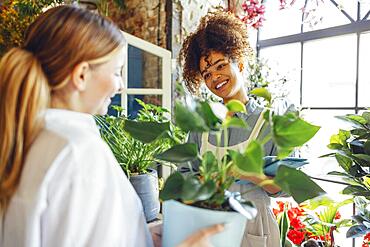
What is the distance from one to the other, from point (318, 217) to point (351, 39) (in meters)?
1.09

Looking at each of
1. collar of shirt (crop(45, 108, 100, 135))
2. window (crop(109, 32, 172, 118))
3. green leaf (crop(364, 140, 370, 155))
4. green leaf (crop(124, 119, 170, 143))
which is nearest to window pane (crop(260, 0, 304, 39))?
window (crop(109, 32, 172, 118))

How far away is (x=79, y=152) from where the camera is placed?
724 mm

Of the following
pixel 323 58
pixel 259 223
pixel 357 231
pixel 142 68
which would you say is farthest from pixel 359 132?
pixel 142 68

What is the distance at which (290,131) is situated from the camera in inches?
26.7

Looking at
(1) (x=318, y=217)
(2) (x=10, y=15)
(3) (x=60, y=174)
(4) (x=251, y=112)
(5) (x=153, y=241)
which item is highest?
(2) (x=10, y=15)

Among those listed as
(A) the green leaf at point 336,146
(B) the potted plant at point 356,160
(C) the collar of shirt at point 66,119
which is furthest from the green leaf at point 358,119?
(C) the collar of shirt at point 66,119

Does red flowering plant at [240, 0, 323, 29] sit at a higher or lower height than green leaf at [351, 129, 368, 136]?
higher

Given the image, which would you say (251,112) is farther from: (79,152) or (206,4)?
(206,4)

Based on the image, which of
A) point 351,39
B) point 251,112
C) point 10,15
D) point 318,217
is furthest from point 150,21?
point 318,217

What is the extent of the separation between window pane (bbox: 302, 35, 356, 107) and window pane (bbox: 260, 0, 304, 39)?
198 millimetres

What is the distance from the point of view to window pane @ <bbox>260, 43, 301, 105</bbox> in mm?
2514

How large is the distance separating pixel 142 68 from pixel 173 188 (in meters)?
1.91

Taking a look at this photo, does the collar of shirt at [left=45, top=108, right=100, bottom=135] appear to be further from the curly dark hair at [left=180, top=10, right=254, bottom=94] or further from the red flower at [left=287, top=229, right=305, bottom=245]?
the red flower at [left=287, top=229, right=305, bottom=245]

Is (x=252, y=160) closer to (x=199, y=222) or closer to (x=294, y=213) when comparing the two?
(x=199, y=222)
